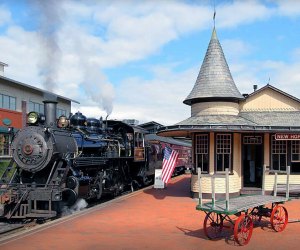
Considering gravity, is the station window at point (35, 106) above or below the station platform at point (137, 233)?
above

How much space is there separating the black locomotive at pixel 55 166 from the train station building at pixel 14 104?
51.5 ft

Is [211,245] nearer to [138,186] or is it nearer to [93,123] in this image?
[93,123]

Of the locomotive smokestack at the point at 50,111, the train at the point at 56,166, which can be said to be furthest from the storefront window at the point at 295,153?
the locomotive smokestack at the point at 50,111

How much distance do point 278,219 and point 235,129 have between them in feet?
15.6

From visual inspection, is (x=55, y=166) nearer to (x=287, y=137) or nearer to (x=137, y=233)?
(x=137, y=233)

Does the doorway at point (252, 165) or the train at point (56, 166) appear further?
the doorway at point (252, 165)

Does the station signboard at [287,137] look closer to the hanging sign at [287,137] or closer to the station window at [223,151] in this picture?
the hanging sign at [287,137]

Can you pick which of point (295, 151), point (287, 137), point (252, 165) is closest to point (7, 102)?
point (252, 165)

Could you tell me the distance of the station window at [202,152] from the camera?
48.6ft

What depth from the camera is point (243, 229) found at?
8.09 m

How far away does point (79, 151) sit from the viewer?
46.5ft

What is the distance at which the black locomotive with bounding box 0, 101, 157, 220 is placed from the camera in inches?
452

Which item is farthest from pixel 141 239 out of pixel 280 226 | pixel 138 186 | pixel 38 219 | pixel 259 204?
pixel 138 186

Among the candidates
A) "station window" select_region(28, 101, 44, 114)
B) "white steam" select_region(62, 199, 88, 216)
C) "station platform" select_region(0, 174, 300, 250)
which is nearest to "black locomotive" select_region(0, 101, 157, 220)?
"white steam" select_region(62, 199, 88, 216)
